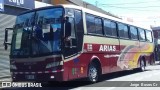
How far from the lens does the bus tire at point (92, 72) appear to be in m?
13.0

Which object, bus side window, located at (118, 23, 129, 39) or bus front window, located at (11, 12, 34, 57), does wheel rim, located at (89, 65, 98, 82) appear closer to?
bus front window, located at (11, 12, 34, 57)

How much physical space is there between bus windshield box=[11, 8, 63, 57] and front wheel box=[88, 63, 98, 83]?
8.56 ft

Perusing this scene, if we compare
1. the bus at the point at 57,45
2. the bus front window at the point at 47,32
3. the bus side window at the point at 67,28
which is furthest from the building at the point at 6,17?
the bus side window at the point at 67,28

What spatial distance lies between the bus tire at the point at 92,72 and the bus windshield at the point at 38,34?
2608 millimetres

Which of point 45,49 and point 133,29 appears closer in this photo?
point 45,49

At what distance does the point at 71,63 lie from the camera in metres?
11.3

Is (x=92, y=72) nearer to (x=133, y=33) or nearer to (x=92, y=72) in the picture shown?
(x=92, y=72)

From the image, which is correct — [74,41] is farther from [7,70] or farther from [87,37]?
[7,70]

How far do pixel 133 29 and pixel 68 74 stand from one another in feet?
30.5

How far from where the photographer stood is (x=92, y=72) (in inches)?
520

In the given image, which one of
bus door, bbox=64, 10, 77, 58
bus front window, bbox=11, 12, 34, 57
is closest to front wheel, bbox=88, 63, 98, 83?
bus door, bbox=64, 10, 77, 58

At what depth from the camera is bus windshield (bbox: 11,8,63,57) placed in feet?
36.0

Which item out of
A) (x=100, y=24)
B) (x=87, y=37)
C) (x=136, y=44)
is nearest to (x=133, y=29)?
(x=136, y=44)

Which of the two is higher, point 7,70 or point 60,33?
point 60,33
